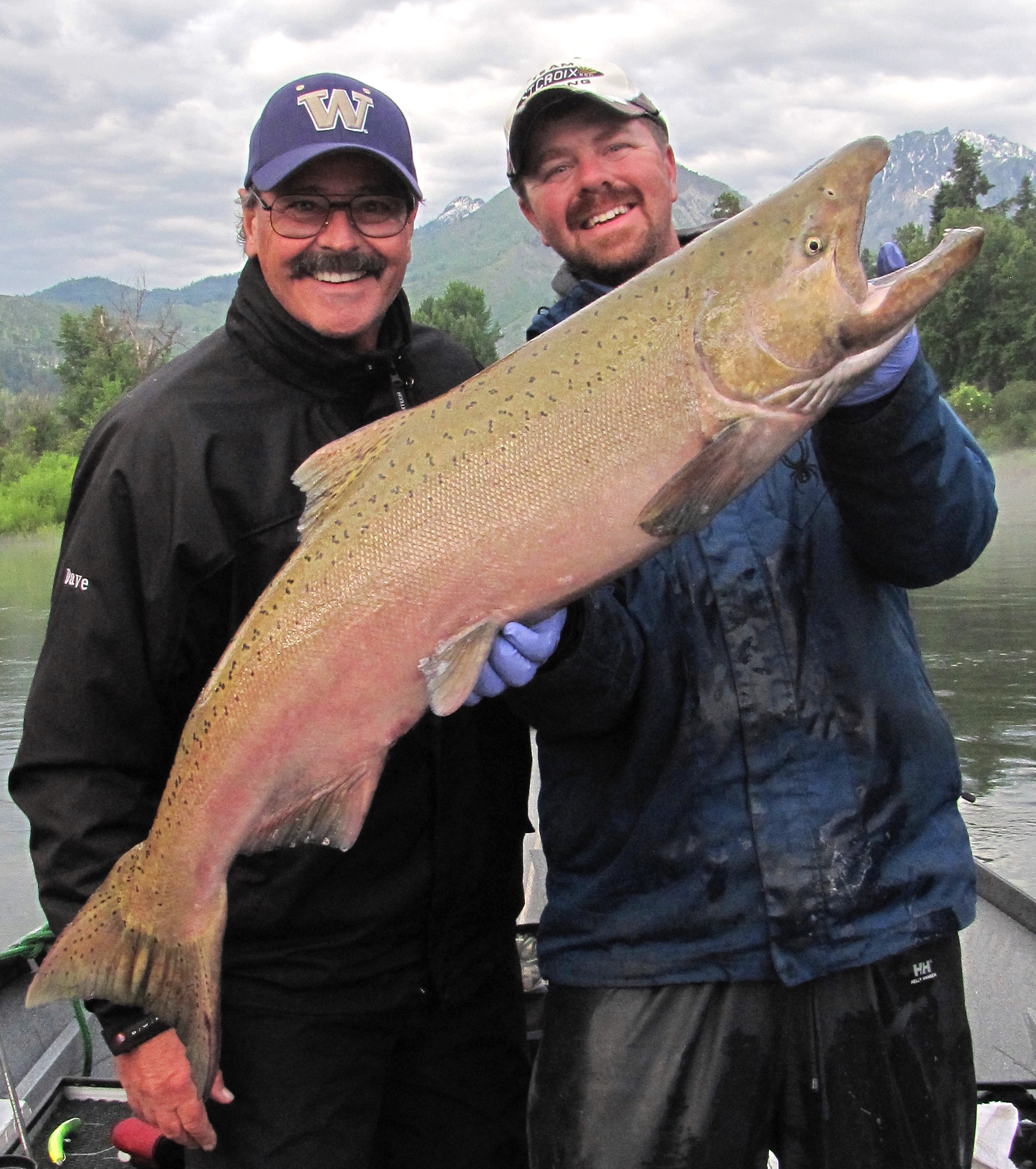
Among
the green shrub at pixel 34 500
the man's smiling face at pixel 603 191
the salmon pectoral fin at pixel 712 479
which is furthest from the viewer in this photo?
the green shrub at pixel 34 500

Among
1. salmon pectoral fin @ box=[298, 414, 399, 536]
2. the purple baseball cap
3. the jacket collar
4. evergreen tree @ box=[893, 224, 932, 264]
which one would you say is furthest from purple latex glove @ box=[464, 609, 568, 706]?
evergreen tree @ box=[893, 224, 932, 264]

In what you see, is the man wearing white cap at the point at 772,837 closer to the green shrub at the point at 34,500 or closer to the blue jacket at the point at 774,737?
the blue jacket at the point at 774,737

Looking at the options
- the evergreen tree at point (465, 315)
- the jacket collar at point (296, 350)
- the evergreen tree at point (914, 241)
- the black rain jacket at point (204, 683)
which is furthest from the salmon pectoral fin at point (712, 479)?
the evergreen tree at point (465, 315)

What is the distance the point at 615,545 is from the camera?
84.1 inches

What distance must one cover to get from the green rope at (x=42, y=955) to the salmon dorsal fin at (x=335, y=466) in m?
2.57

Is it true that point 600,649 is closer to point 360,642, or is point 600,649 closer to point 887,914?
point 360,642

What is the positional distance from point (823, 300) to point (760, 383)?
0.66ft

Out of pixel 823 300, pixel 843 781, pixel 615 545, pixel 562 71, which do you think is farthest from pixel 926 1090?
pixel 562 71

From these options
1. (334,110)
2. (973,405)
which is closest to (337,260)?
(334,110)

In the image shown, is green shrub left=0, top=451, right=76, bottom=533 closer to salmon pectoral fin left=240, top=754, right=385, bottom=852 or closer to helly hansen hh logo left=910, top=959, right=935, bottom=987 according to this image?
salmon pectoral fin left=240, top=754, right=385, bottom=852

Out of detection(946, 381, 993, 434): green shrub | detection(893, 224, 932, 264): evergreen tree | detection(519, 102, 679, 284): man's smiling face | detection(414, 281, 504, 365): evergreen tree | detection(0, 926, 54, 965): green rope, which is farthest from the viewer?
detection(414, 281, 504, 365): evergreen tree

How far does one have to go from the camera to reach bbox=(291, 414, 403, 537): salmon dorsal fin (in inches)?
96.7

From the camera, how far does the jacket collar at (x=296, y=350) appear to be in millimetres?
2832

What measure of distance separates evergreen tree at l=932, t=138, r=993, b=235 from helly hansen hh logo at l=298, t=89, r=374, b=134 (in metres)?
80.2
